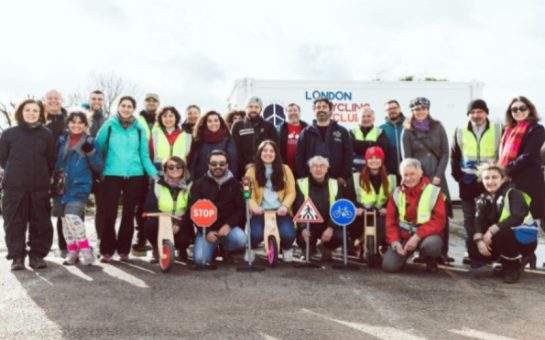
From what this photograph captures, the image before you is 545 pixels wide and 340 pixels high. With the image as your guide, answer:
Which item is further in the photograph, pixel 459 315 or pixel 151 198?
pixel 151 198

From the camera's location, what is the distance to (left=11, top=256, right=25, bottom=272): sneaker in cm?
616

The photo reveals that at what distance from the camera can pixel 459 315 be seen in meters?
4.52

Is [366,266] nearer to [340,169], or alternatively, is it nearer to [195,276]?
[340,169]

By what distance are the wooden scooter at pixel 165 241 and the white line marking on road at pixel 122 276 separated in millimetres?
377

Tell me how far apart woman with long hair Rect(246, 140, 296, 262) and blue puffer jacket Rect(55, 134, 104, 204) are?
1.73 metres

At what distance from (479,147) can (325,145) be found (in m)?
1.79

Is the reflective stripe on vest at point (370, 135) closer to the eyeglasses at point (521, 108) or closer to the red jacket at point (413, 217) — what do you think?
the red jacket at point (413, 217)

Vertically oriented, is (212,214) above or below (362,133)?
below

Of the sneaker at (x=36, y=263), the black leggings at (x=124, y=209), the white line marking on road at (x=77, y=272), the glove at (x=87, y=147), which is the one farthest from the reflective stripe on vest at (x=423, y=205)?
the sneaker at (x=36, y=263)

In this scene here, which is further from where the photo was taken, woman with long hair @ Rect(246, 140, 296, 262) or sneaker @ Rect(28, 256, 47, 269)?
woman with long hair @ Rect(246, 140, 296, 262)

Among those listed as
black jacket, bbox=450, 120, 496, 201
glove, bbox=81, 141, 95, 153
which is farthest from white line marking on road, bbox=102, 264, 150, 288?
black jacket, bbox=450, 120, 496, 201

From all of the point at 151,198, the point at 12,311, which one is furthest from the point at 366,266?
the point at 12,311

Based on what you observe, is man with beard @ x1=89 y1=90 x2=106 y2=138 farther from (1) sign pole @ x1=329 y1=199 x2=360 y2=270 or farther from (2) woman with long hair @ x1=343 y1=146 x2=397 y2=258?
(2) woman with long hair @ x1=343 y1=146 x2=397 y2=258

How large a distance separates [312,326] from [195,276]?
2.04 metres
